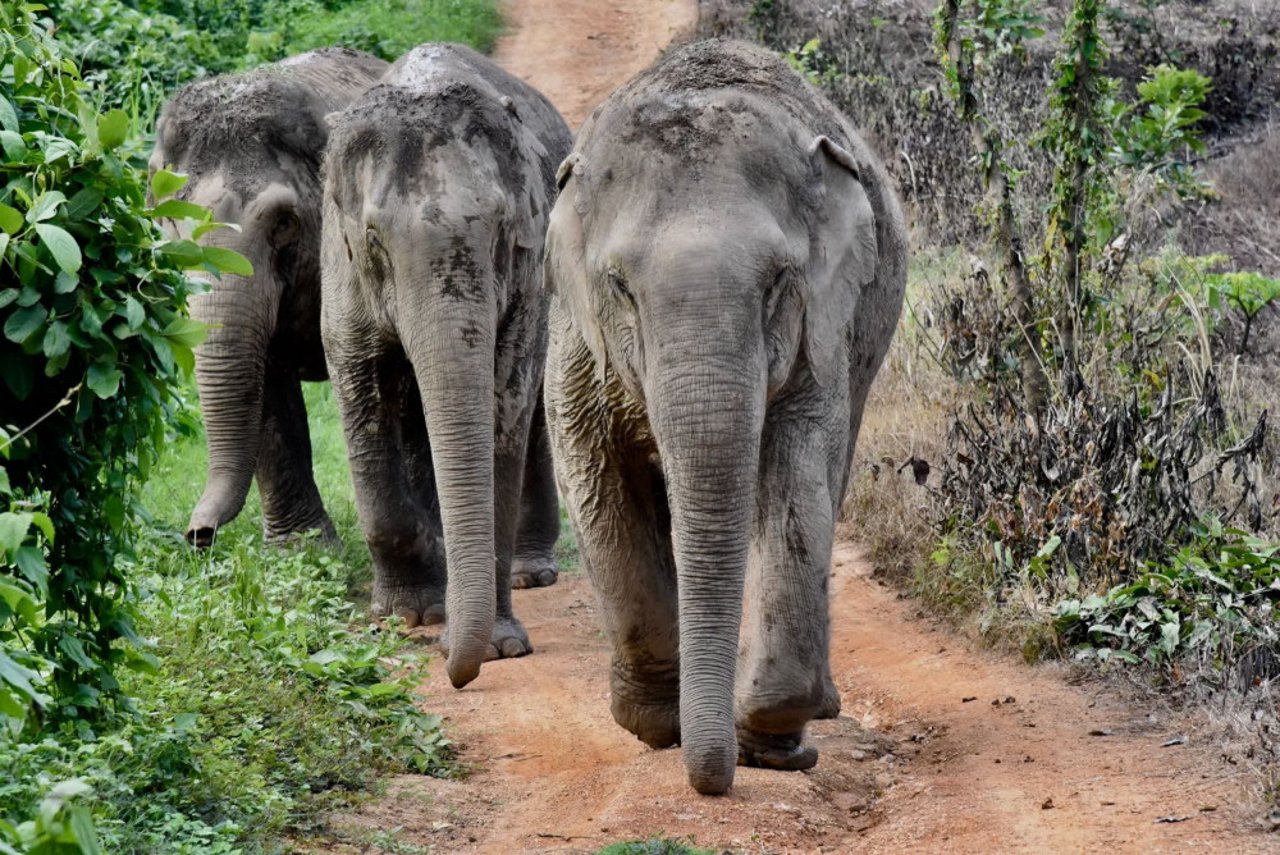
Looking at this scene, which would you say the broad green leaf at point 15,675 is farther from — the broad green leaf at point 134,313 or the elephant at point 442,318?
the elephant at point 442,318

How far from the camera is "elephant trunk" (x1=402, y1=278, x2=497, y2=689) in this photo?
262 inches

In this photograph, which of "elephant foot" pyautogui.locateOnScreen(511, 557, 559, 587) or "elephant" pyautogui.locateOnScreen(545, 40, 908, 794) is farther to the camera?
"elephant foot" pyautogui.locateOnScreen(511, 557, 559, 587)

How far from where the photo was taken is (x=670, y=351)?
539 centimetres

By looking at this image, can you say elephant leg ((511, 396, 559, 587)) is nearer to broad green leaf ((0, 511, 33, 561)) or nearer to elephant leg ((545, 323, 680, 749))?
elephant leg ((545, 323, 680, 749))

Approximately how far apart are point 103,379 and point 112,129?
608mm

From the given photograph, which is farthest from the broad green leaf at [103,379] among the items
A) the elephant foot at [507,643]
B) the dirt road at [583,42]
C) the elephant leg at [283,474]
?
the dirt road at [583,42]

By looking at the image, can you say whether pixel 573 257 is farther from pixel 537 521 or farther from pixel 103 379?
pixel 537 521

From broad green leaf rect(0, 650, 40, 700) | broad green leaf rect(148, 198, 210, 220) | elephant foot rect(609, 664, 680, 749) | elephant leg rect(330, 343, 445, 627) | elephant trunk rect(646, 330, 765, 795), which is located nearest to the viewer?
broad green leaf rect(0, 650, 40, 700)

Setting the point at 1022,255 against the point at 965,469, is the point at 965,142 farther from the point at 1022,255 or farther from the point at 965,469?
the point at 965,469

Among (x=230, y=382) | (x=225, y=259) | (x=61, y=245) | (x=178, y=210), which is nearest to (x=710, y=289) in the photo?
(x=225, y=259)

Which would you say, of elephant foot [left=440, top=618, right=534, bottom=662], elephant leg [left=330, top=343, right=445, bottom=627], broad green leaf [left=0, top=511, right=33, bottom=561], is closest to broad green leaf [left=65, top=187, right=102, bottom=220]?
broad green leaf [left=0, top=511, right=33, bottom=561]

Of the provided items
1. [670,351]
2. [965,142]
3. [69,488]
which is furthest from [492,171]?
[965,142]

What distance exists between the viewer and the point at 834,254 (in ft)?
19.4

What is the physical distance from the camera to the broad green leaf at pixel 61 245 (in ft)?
13.5
